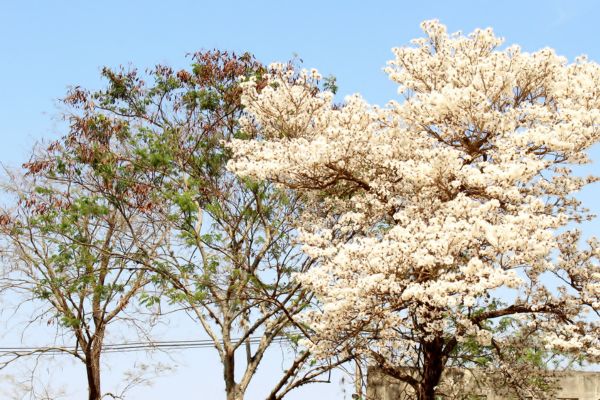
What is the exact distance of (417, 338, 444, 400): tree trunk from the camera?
12.0 meters

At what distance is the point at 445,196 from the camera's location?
38.0 feet

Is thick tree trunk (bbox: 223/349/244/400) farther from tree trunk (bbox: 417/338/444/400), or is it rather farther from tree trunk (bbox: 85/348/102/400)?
tree trunk (bbox: 417/338/444/400)

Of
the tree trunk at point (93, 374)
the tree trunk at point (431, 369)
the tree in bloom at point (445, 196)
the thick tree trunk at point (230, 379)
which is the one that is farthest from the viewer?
the tree trunk at point (93, 374)

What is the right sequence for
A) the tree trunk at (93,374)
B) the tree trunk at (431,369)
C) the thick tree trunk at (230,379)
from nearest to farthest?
the tree trunk at (431,369) < the thick tree trunk at (230,379) < the tree trunk at (93,374)

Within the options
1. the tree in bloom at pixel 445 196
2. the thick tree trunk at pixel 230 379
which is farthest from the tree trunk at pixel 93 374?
the tree in bloom at pixel 445 196

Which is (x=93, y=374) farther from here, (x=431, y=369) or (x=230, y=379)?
(x=431, y=369)

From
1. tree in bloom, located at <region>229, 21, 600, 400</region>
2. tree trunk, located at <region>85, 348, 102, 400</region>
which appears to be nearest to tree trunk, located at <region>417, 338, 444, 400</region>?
tree in bloom, located at <region>229, 21, 600, 400</region>

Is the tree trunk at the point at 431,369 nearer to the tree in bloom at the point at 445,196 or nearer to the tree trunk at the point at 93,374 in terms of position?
the tree in bloom at the point at 445,196

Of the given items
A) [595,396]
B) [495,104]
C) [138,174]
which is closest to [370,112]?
[495,104]

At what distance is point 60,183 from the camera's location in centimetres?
1825

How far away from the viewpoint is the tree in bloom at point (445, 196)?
1020 centimetres

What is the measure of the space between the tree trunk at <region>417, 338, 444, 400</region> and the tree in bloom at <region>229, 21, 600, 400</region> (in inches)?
0.9

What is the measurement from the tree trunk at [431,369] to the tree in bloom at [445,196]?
2 cm

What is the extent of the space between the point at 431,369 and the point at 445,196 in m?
2.99
